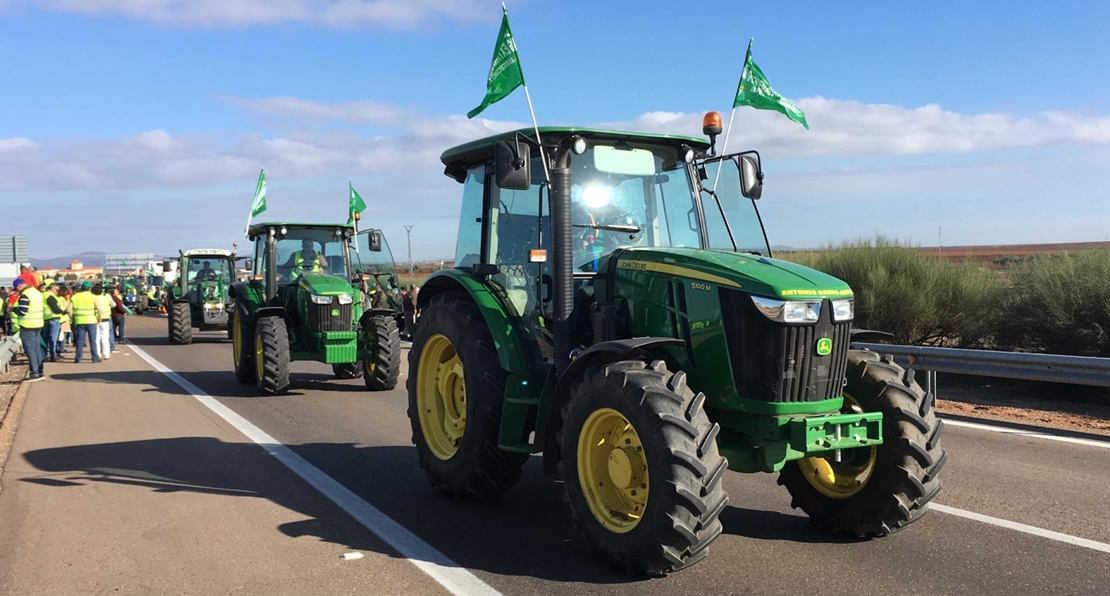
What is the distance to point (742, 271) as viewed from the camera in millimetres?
4836

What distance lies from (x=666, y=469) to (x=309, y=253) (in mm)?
11341

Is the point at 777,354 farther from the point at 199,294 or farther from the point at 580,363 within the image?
the point at 199,294

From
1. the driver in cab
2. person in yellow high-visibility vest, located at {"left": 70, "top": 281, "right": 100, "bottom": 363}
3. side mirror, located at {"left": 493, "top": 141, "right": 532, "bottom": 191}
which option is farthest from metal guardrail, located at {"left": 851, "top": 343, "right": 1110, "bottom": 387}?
person in yellow high-visibility vest, located at {"left": 70, "top": 281, "right": 100, "bottom": 363}

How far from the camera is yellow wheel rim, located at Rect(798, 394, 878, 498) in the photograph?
5.19 meters

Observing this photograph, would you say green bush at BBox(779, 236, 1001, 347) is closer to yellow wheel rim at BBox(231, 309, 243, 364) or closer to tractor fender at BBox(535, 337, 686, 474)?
yellow wheel rim at BBox(231, 309, 243, 364)

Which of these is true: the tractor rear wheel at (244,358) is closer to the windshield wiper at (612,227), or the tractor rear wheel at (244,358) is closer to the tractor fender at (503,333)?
the tractor fender at (503,333)

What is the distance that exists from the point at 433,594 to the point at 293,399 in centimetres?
800

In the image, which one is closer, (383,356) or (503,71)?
(503,71)

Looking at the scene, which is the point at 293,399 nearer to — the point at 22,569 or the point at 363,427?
the point at 363,427

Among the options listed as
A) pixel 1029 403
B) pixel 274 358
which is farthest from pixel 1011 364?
pixel 274 358

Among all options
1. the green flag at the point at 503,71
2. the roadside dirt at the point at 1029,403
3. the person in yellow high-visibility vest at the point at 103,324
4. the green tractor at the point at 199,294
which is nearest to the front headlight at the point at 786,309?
the green flag at the point at 503,71

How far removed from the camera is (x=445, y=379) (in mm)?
6941

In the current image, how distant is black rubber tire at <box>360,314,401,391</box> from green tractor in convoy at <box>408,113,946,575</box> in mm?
5997

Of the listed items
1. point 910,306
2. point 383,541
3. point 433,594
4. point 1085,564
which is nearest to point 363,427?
point 383,541
